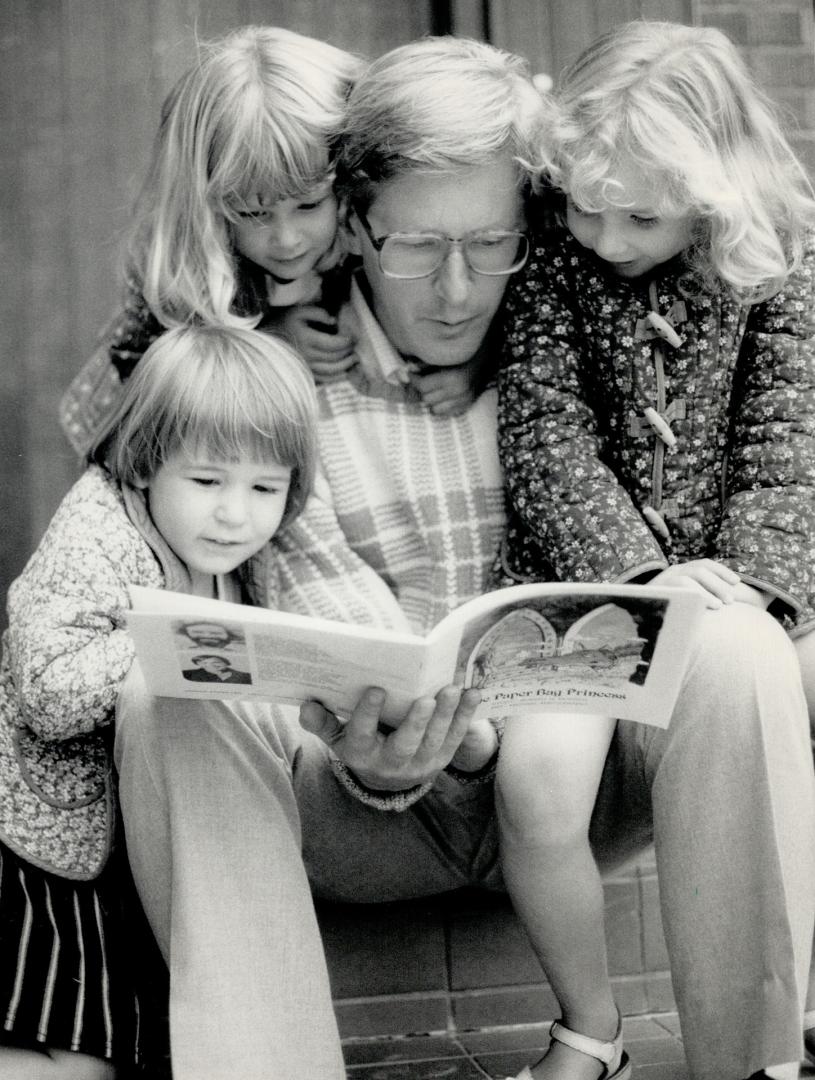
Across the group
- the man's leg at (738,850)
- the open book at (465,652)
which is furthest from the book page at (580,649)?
the man's leg at (738,850)

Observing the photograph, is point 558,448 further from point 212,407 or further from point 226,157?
point 226,157

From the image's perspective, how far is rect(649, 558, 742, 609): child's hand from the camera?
1.91 meters

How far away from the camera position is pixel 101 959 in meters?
1.98

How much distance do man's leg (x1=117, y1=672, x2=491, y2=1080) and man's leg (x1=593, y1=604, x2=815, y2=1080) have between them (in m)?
0.47

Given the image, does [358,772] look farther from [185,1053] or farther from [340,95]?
[340,95]

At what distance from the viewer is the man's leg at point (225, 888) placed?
166 cm

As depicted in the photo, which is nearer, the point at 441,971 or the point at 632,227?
the point at 632,227

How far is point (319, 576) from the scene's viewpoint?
7.41ft

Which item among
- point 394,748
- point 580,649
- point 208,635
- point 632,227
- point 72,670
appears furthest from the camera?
point 632,227

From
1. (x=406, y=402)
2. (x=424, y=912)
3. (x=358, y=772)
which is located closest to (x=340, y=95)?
(x=406, y=402)

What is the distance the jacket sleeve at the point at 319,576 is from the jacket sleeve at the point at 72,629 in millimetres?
305

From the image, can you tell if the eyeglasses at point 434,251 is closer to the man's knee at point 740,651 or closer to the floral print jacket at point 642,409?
the floral print jacket at point 642,409

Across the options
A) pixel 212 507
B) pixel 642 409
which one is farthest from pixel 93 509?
pixel 642 409

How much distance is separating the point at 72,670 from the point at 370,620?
537 mm
